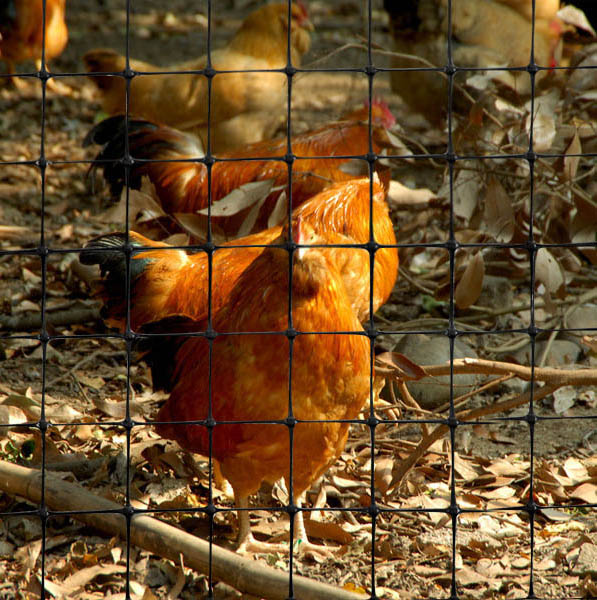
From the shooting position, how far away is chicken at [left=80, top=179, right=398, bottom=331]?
10.4ft

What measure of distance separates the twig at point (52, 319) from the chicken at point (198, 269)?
40.8 inches

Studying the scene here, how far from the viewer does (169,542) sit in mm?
2488

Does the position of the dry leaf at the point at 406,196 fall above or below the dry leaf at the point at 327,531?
above

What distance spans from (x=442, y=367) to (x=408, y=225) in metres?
1.92

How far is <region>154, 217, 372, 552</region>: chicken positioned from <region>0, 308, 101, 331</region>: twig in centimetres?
183

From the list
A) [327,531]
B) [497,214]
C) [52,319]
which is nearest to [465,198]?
[497,214]

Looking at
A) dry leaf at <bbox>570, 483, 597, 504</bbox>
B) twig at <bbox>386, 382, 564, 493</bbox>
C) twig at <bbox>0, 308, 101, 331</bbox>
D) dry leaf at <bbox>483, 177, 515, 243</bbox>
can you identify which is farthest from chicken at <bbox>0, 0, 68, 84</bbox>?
dry leaf at <bbox>570, 483, 597, 504</bbox>

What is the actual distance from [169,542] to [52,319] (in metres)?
2.19

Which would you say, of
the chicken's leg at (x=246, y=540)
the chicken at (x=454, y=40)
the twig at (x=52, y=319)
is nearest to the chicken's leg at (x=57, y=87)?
the chicken at (x=454, y=40)

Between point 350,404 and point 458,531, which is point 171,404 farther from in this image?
point 458,531

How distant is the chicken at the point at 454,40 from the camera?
6.06 meters

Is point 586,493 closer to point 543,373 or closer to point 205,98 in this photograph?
point 543,373

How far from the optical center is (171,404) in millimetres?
2865

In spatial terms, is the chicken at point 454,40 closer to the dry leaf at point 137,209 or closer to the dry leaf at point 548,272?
the dry leaf at point 137,209
